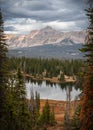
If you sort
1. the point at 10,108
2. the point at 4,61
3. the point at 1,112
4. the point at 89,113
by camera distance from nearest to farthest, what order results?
the point at 89,113 → the point at 4,61 → the point at 1,112 → the point at 10,108

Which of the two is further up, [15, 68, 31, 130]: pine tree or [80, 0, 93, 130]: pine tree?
[80, 0, 93, 130]: pine tree

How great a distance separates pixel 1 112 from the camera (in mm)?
35281

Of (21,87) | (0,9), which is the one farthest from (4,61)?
(21,87)

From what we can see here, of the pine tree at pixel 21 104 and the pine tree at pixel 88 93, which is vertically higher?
the pine tree at pixel 88 93

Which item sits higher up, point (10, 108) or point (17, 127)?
point (10, 108)

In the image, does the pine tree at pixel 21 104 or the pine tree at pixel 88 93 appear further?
the pine tree at pixel 21 104

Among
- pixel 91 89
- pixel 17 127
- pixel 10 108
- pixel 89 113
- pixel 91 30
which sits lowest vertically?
pixel 17 127

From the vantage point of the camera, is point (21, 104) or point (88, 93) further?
point (21, 104)

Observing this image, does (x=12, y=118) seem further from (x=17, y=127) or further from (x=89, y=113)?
(x=89, y=113)

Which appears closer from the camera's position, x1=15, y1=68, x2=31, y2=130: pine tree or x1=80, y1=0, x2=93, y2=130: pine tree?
x1=80, y1=0, x2=93, y2=130: pine tree

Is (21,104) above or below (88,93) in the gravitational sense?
below

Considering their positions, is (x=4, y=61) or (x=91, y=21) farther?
(x=4, y=61)

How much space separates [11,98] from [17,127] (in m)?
4.27

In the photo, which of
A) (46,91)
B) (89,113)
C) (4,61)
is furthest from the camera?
(46,91)
